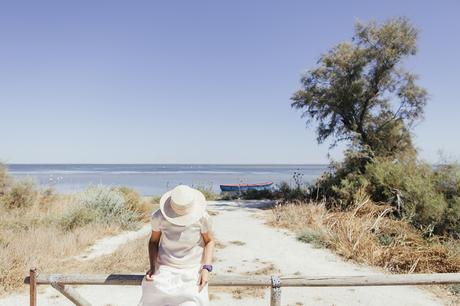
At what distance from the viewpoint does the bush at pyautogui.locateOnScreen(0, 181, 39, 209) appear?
525 inches

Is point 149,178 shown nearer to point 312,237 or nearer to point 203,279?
point 312,237

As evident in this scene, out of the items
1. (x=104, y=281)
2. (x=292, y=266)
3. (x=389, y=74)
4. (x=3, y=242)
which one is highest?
(x=389, y=74)

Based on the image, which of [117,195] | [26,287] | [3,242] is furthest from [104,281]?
[117,195]

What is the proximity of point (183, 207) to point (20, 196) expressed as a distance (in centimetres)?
1292

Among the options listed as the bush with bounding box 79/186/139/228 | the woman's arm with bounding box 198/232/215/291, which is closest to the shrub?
the bush with bounding box 79/186/139/228

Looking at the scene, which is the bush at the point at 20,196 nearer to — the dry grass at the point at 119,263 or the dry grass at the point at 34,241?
the dry grass at the point at 34,241

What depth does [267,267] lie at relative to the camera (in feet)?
25.6

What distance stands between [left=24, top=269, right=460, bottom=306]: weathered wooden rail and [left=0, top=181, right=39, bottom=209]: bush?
11.4m

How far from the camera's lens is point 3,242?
7965 mm

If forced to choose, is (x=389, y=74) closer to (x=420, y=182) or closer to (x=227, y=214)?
(x=420, y=182)

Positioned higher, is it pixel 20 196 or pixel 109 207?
pixel 20 196

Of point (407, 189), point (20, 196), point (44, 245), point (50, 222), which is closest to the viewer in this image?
point (44, 245)

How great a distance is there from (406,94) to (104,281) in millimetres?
16662

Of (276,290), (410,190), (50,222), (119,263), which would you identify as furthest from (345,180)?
(276,290)
